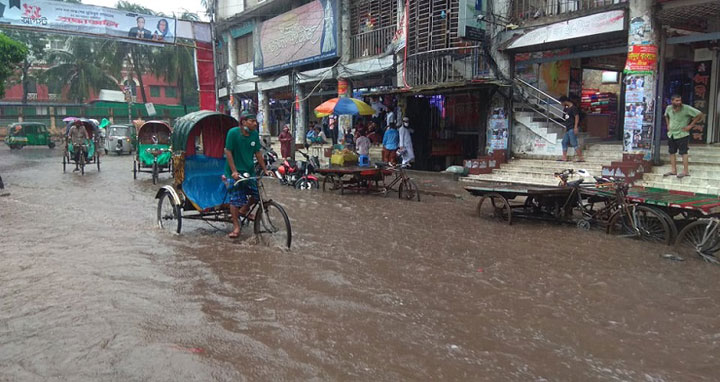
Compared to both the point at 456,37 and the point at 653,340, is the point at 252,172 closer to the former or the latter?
the point at 653,340

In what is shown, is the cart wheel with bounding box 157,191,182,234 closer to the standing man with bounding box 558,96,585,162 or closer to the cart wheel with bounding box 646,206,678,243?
the cart wheel with bounding box 646,206,678,243

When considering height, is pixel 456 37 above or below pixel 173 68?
below

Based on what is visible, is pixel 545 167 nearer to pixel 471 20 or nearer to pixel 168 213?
pixel 471 20

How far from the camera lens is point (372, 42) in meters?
20.7

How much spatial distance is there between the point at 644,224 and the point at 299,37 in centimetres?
2000

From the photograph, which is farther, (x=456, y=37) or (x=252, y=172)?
(x=456, y=37)

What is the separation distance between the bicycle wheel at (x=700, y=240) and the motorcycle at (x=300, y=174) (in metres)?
9.00

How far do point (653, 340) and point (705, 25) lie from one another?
502 inches

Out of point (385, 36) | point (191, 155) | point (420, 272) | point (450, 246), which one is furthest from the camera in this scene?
point (385, 36)

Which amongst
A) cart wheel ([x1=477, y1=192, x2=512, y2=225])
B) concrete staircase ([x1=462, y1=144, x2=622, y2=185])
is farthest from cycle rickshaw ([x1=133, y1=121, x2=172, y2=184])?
cart wheel ([x1=477, y1=192, x2=512, y2=225])

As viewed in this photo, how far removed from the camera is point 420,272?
590 centimetres

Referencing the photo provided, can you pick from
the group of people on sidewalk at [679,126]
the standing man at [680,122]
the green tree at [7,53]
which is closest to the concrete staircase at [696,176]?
the group of people on sidewalk at [679,126]

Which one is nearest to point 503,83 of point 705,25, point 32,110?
point 705,25

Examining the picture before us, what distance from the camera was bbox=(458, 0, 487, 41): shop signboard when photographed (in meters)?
14.8
